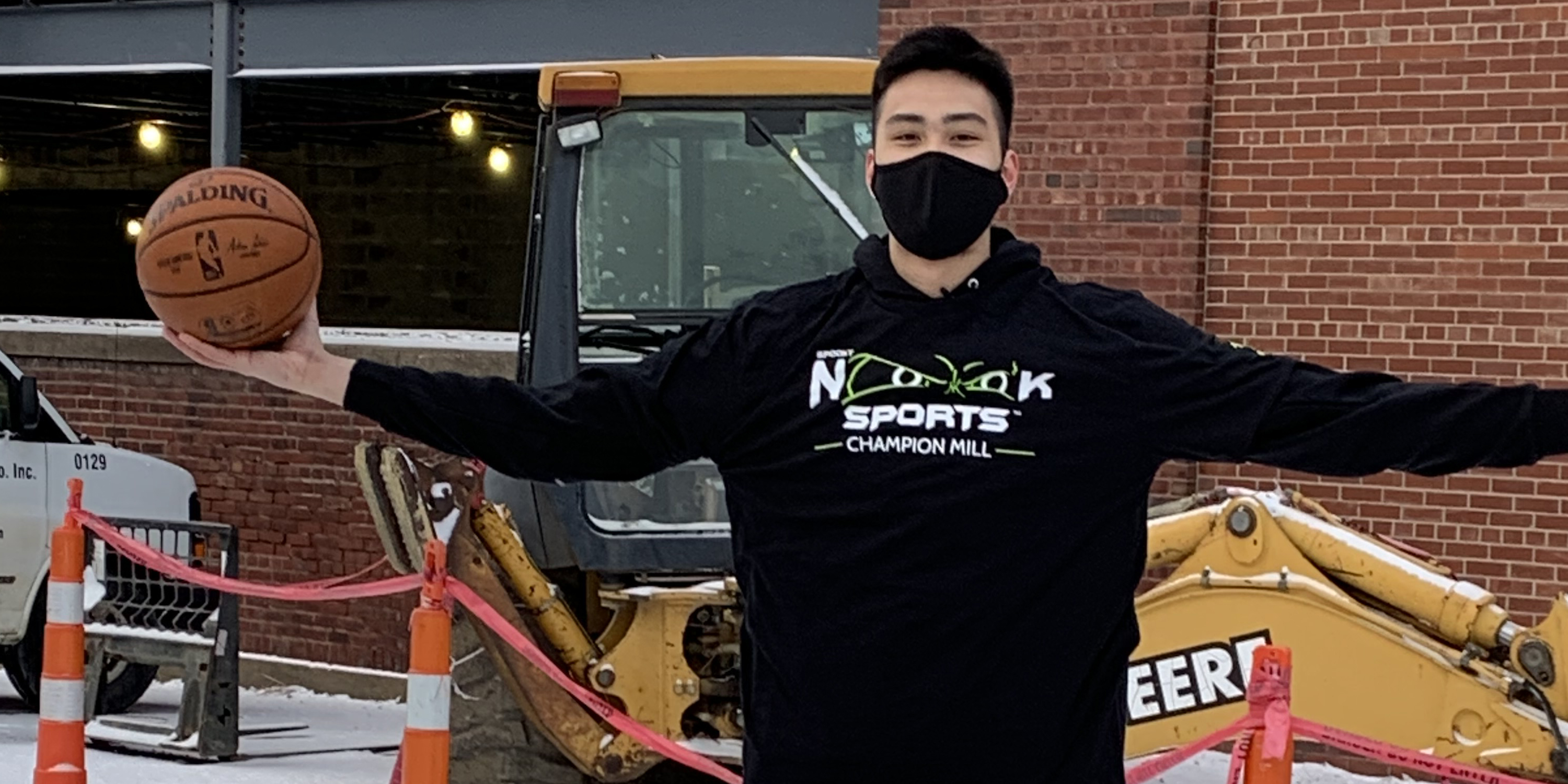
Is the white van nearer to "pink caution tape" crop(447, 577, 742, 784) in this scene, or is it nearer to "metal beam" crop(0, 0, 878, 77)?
"metal beam" crop(0, 0, 878, 77)

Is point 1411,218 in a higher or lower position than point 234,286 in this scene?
higher

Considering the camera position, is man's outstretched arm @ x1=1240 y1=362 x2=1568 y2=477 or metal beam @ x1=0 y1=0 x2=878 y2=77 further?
metal beam @ x1=0 y1=0 x2=878 y2=77

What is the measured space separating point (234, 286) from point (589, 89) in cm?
404

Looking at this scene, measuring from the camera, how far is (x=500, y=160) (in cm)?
1588

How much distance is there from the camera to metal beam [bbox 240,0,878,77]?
35.1 ft

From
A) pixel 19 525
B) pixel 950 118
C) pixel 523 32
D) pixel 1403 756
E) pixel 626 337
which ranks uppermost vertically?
pixel 523 32

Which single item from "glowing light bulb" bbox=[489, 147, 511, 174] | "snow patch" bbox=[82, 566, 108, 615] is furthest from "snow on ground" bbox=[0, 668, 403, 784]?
"glowing light bulb" bbox=[489, 147, 511, 174]

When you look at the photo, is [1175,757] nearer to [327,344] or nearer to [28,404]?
[28,404]

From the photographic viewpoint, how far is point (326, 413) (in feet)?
39.6

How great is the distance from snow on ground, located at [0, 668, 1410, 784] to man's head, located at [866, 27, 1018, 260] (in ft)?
21.2

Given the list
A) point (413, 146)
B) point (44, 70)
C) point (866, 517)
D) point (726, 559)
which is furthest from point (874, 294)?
point (413, 146)

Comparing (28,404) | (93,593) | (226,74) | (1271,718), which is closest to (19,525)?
(28,404)

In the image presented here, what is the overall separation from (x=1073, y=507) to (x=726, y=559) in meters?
4.54

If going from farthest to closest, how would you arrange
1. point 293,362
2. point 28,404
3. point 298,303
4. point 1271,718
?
1. point 28,404
2. point 1271,718
3. point 298,303
4. point 293,362
